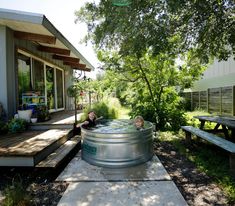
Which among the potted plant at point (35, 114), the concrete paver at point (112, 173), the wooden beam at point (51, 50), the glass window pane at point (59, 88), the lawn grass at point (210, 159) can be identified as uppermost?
the wooden beam at point (51, 50)

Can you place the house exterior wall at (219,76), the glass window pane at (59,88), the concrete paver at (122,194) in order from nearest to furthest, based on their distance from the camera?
the concrete paver at (122,194) < the glass window pane at (59,88) < the house exterior wall at (219,76)

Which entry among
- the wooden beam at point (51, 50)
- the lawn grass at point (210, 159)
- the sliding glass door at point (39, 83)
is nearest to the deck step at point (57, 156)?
the sliding glass door at point (39, 83)

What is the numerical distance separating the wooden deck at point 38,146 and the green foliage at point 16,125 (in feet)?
0.91

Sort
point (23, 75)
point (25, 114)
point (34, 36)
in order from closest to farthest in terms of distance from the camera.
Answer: point (25, 114), point (34, 36), point (23, 75)

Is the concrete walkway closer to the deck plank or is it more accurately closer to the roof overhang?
the deck plank

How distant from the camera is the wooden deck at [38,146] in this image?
3.68m

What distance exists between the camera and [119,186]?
3383mm

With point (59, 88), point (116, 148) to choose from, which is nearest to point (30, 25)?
point (116, 148)

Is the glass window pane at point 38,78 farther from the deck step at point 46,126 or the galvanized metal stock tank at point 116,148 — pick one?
the galvanized metal stock tank at point 116,148

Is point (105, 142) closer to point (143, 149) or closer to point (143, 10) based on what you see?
point (143, 149)

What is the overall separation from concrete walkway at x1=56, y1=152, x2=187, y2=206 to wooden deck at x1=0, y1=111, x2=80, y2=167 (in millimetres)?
374

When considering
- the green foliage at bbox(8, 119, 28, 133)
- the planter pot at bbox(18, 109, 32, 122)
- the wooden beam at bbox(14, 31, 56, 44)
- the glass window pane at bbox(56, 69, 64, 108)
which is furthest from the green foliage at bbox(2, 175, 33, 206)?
the glass window pane at bbox(56, 69, 64, 108)

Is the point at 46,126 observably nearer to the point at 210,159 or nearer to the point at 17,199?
the point at 17,199

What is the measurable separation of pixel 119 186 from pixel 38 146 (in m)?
1.67
